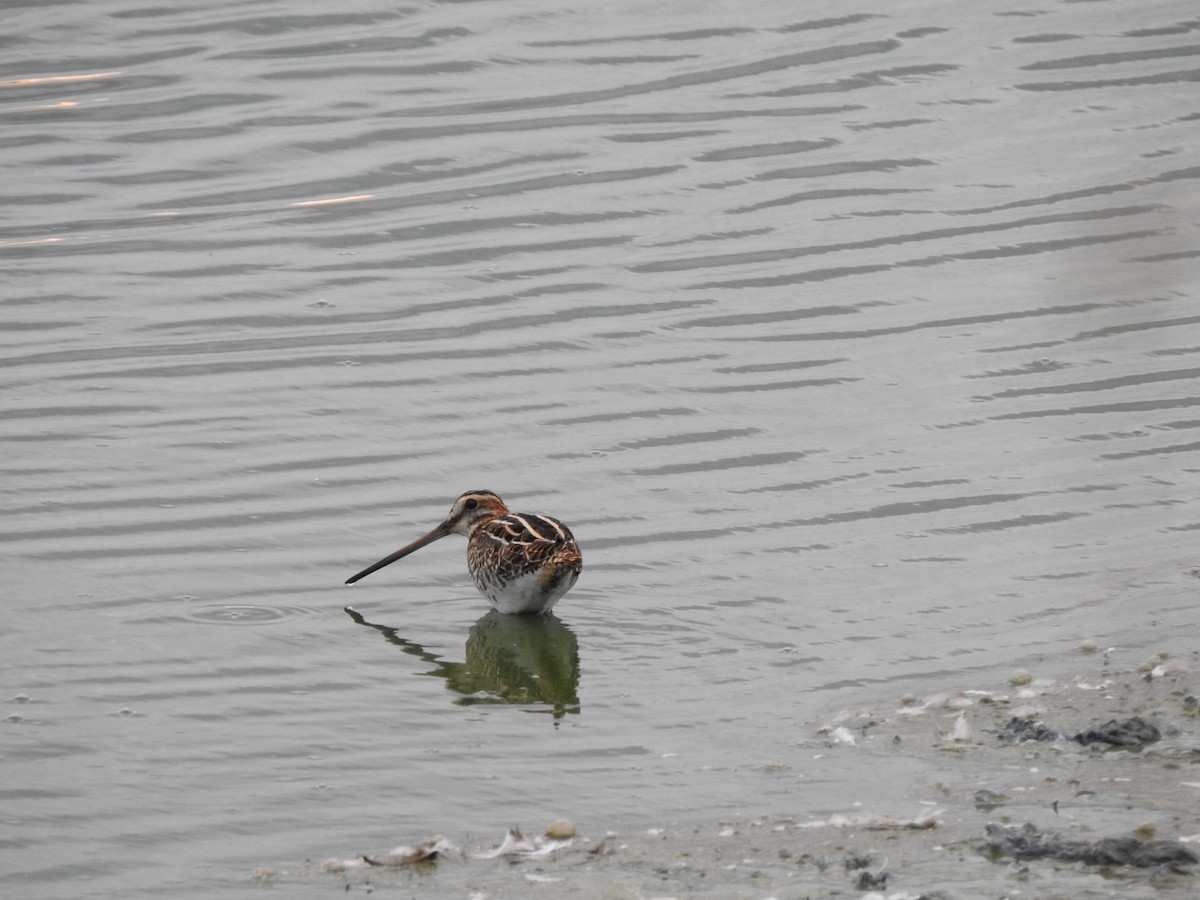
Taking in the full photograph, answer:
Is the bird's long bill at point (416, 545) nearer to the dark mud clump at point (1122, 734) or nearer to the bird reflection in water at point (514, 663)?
the bird reflection in water at point (514, 663)

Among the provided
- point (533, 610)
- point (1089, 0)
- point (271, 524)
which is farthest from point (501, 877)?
point (1089, 0)

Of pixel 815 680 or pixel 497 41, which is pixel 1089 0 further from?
pixel 815 680

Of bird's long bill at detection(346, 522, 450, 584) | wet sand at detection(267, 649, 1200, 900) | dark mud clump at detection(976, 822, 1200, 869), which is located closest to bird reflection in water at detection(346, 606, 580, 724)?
bird's long bill at detection(346, 522, 450, 584)

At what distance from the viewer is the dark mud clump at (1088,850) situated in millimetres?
5688

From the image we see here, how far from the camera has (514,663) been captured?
862 cm

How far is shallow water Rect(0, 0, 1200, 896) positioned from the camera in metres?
7.41

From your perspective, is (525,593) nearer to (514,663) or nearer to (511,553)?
(511,553)

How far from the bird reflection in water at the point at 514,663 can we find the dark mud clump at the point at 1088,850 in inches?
90.1

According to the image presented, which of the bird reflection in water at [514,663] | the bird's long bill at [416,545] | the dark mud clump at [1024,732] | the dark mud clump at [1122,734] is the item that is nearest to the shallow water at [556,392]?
the bird reflection in water at [514,663]

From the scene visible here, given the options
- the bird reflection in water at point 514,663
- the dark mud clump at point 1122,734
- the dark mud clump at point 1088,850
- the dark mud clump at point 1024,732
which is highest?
the dark mud clump at point 1088,850

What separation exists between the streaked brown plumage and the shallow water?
211mm

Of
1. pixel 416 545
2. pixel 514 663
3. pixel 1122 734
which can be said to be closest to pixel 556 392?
pixel 416 545

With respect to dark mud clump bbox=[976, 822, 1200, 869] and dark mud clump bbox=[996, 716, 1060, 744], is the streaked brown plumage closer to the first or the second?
dark mud clump bbox=[996, 716, 1060, 744]

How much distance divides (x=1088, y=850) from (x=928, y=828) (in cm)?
58
